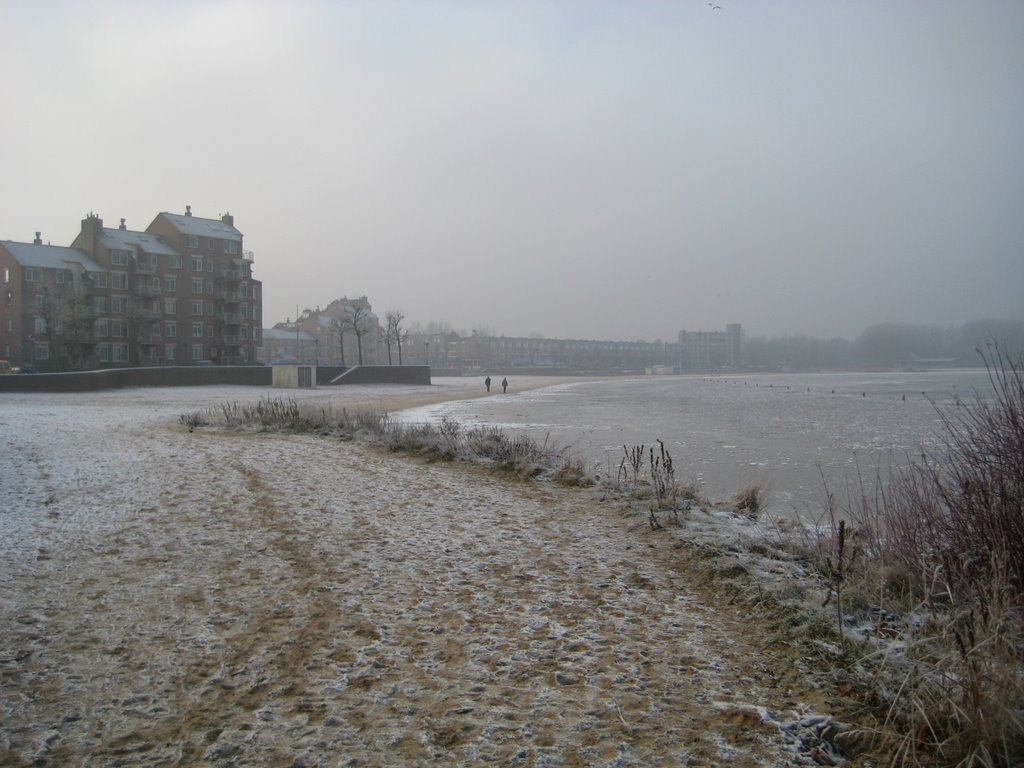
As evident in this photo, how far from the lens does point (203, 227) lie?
252ft

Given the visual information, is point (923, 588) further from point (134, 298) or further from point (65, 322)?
point (134, 298)

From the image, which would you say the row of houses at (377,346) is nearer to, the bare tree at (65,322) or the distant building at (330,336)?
the distant building at (330,336)

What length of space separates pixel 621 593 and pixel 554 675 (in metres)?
1.70

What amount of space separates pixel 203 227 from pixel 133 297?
1116 centimetres

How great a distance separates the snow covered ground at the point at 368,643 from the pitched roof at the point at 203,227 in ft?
239

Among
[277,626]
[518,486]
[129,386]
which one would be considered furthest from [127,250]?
[277,626]

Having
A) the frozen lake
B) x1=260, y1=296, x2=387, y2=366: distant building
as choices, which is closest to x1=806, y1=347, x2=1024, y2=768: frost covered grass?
the frozen lake

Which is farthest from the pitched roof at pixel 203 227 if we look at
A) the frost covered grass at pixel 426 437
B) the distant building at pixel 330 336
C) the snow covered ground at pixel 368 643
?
the snow covered ground at pixel 368 643

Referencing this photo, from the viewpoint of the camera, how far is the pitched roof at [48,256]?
65.9 metres

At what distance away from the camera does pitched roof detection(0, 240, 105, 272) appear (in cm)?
6588

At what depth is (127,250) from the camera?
7106 centimetres

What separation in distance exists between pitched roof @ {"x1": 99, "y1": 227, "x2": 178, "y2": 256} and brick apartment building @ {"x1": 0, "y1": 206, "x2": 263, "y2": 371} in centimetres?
9

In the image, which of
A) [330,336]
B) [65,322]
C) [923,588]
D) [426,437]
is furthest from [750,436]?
[330,336]

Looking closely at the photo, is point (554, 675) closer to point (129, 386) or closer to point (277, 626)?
point (277, 626)
